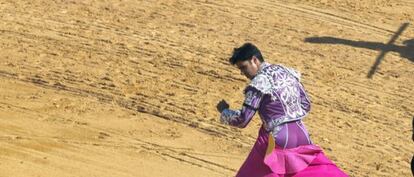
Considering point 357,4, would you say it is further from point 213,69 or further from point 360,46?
point 213,69

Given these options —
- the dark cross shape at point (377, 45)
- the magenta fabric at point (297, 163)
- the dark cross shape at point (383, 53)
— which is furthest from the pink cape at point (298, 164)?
the dark cross shape at point (377, 45)

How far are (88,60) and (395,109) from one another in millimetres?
4184

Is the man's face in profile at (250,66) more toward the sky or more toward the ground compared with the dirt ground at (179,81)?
more toward the sky

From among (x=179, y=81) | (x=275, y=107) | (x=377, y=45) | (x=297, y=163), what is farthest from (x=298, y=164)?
(x=377, y=45)

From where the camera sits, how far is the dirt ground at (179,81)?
876 centimetres

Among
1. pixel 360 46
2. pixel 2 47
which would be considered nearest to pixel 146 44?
pixel 2 47

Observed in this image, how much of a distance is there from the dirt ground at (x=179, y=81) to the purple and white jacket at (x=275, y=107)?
107 inches

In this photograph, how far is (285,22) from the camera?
13562 mm

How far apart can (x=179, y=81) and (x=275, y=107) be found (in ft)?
17.0

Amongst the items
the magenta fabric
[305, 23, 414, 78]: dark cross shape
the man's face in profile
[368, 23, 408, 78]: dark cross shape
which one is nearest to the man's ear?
the man's face in profile

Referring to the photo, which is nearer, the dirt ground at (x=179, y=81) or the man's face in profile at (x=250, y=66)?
the man's face in profile at (x=250, y=66)

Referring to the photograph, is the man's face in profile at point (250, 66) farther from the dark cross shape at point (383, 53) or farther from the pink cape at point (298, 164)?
the dark cross shape at point (383, 53)

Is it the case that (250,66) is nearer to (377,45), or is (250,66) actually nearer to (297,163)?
(297,163)

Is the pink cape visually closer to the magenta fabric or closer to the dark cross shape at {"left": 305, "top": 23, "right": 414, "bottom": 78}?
the magenta fabric
